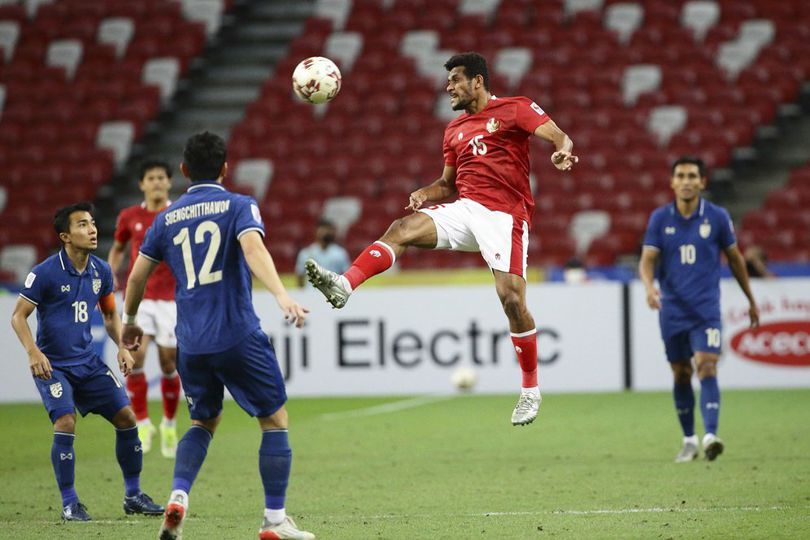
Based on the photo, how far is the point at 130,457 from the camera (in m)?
8.02

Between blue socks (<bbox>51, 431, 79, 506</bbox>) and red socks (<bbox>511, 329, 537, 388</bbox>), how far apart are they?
288 cm

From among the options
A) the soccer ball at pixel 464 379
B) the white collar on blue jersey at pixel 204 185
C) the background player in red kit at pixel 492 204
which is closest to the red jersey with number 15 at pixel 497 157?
the background player in red kit at pixel 492 204

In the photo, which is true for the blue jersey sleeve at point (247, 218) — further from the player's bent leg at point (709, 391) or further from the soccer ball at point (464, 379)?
the soccer ball at point (464, 379)

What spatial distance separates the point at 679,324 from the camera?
1028 centimetres

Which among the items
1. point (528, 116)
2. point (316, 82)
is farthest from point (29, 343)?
point (528, 116)

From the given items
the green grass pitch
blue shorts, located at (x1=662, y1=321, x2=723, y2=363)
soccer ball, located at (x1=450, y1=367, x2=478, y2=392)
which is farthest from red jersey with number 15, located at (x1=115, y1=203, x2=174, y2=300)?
soccer ball, located at (x1=450, y1=367, x2=478, y2=392)

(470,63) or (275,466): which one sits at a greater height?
(470,63)

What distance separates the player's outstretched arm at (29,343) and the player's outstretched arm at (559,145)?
3.29 meters

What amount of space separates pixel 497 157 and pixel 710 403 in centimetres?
322

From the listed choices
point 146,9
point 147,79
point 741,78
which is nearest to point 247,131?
point 147,79

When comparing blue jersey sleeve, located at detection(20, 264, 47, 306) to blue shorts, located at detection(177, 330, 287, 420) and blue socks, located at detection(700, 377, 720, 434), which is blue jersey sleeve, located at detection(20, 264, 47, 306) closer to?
blue shorts, located at detection(177, 330, 287, 420)

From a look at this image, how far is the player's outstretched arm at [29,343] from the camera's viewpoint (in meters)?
7.71

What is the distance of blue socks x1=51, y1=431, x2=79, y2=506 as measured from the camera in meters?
7.79

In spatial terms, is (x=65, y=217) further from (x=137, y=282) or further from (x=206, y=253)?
(x=206, y=253)
